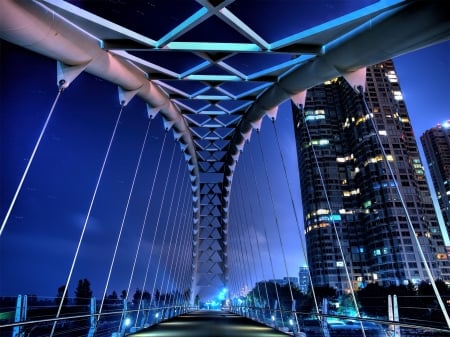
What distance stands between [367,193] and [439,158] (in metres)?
50.7

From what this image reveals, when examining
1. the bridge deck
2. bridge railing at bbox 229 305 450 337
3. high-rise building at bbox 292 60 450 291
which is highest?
high-rise building at bbox 292 60 450 291

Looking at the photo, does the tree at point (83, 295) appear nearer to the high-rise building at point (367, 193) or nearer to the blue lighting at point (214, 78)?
the blue lighting at point (214, 78)

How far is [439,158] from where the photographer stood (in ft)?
369

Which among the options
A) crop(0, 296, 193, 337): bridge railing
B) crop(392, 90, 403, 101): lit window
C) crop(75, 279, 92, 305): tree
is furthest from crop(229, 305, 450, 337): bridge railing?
crop(392, 90, 403, 101): lit window

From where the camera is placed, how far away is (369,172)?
275ft

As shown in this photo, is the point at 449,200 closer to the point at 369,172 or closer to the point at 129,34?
the point at 369,172

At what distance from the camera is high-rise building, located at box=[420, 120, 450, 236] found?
360 feet

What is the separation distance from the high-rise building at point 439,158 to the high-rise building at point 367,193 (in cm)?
3685

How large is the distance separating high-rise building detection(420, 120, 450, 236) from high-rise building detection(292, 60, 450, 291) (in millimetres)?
36851

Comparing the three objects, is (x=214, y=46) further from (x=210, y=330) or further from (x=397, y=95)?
(x=397, y=95)

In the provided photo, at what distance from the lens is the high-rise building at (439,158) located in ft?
360

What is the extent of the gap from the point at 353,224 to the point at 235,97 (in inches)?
3361

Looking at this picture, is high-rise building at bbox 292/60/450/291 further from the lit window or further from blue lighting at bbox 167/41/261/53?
blue lighting at bbox 167/41/261/53

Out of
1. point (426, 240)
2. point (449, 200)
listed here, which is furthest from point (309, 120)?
point (449, 200)
